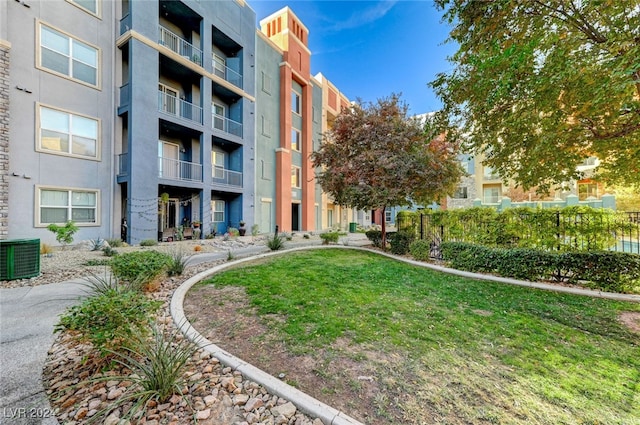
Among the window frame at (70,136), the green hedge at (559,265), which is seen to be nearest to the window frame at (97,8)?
the window frame at (70,136)

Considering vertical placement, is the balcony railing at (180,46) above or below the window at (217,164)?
above

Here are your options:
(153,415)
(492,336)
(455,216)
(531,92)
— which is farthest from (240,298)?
(455,216)

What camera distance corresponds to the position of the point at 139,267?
4828 mm

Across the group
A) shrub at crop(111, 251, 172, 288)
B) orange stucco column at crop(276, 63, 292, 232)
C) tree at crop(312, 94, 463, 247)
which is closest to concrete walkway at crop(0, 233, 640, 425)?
shrub at crop(111, 251, 172, 288)

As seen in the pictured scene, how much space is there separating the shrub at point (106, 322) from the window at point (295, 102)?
22380 millimetres

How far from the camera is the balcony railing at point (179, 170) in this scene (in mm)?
13637

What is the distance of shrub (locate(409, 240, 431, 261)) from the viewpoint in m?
9.52

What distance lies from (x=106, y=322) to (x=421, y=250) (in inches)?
359

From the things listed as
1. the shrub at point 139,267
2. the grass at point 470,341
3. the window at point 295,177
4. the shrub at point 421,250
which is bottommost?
the grass at point 470,341

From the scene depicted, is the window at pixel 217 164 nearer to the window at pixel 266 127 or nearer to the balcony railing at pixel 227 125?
the balcony railing at pixel 227 125

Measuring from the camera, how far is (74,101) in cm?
1098

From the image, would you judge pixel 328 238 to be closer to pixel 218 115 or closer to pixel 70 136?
pixel 218 115

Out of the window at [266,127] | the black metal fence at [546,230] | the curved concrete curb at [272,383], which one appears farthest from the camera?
the window at [266,127]

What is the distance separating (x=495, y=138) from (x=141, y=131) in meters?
13.8
